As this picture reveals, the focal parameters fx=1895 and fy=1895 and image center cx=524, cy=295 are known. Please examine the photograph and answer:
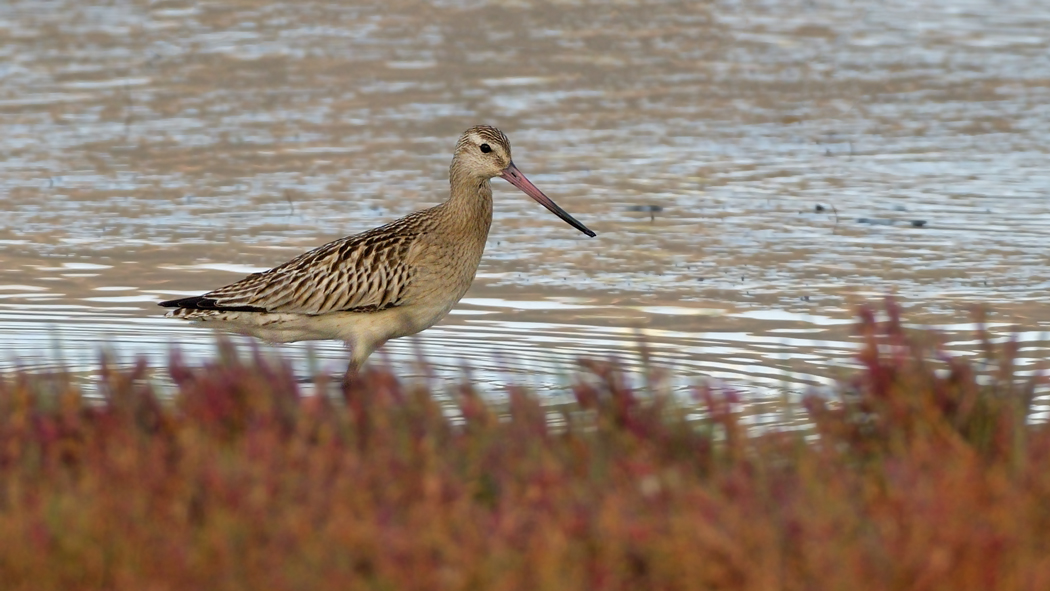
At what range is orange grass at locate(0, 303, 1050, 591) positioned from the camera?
508 cm

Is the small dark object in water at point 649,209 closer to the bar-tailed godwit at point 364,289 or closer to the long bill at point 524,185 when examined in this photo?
A: the long bill at point 524,185

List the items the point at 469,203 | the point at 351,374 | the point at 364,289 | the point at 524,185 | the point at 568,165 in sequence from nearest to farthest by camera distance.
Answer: the point at 364,289 < the point at 351,374 < the point at 469,203 < the point at 524,185 < the point at 568,165

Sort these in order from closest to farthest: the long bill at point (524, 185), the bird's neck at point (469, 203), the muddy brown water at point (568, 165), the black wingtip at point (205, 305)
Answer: the black wingtip at point (205, 305) < the bird's neck at point (469, 203) < the long bill at point (524, 185) < the muddy brown water at point (568, 165)

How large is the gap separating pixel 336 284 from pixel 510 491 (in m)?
3.95

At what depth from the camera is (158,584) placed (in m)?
5.14

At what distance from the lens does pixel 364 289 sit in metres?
9.15

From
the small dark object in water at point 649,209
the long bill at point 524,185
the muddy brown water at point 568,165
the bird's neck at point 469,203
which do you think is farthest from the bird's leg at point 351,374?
the small dark object in water at point 649,209

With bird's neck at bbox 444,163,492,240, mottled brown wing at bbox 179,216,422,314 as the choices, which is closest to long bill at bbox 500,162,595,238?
bird's neck at bbox 444,163,492,240

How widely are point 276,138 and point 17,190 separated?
2560 millimetres

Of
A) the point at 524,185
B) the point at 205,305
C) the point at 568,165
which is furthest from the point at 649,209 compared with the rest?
the point at 205,305

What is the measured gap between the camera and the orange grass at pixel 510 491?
16.7 feet

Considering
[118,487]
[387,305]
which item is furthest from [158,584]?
[387,305]

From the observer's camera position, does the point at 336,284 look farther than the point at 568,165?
No

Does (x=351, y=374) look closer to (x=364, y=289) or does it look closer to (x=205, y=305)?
(x=364, y=289)
